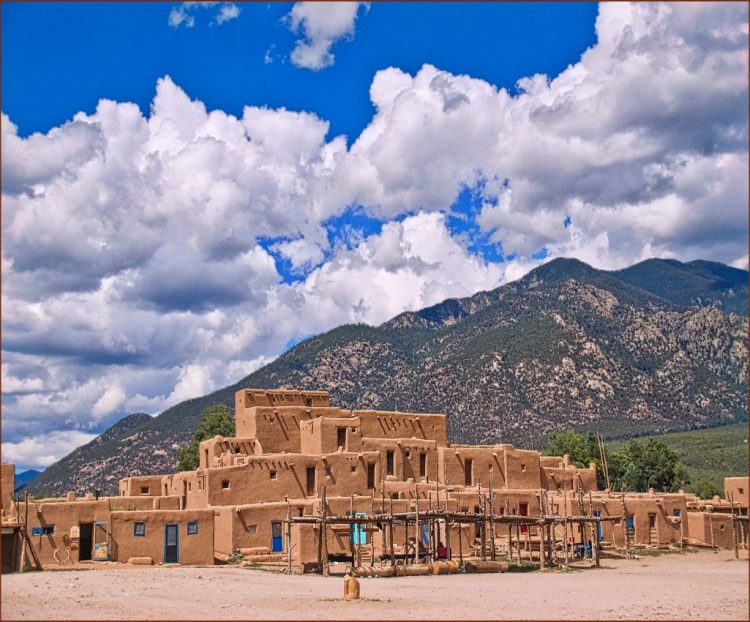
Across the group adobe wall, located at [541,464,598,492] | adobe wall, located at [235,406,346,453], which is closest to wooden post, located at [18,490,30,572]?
adobe wall, located at [235,406,346,453]

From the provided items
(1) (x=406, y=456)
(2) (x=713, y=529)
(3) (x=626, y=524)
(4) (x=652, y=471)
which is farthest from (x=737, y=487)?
(1) (x=406, y=456)

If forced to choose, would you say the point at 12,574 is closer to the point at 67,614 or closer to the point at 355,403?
the point at 67,614

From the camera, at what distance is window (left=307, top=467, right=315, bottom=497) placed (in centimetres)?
5750

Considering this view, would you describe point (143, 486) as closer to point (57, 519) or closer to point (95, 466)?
point (57, 519)

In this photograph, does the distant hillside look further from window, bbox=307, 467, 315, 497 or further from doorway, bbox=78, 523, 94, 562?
doorway, bbox=78, 523, 94, 562

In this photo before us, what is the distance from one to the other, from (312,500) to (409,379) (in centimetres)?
11890

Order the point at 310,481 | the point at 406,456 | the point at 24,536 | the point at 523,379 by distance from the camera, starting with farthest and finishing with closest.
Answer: the point at 523,379 < the point at 406,456 < the point at 310,481 < the point at 24,536

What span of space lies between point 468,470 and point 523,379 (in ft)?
307

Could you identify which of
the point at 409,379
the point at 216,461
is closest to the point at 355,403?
the point at 409,379

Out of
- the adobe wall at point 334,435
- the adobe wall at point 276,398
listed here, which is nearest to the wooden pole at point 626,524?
the adobe wall at point 334,435

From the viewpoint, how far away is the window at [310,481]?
57.5m

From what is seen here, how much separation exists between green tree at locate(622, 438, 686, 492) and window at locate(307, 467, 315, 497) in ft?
142

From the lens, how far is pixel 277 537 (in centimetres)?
5288

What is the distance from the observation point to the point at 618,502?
2419 inches
